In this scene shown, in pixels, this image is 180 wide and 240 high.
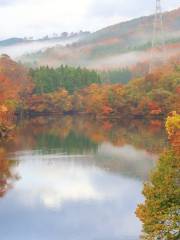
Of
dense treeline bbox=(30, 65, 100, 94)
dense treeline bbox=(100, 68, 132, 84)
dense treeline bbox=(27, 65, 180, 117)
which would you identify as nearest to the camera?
dense treeline bbox=(27, 65, 180, 117)

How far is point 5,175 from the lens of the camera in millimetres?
36656

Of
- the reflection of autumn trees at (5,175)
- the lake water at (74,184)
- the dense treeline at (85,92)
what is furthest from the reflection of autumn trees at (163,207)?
the dense treeline at (85,92)

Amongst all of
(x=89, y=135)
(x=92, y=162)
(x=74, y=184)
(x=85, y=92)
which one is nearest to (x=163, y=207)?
(x=74, y=184)

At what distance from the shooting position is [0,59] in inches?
3762

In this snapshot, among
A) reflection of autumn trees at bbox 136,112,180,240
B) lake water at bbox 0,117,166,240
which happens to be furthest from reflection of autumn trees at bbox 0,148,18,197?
reflection of autumn trees at bbox 136,112,180,240

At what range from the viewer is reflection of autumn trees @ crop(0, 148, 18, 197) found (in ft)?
109

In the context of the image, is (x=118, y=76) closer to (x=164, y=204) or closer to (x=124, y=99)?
(x=124, y=99)

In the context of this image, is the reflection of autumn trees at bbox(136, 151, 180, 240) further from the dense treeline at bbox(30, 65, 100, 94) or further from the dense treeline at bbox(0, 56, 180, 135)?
the dense treeline at bbox(30, 65, 100, 94)

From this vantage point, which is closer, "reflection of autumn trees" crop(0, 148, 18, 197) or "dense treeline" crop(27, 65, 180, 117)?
"reflection of autumn trees" crop(0, 148, 18, 197)

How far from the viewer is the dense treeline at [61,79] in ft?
331

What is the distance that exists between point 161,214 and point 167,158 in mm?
1872

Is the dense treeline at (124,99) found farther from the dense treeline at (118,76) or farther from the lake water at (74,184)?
the dense treeline at (118,76)

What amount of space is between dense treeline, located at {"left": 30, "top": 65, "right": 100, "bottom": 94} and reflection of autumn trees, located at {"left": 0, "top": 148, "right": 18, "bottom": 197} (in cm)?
5622

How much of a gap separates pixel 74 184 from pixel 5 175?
15.4 feet
